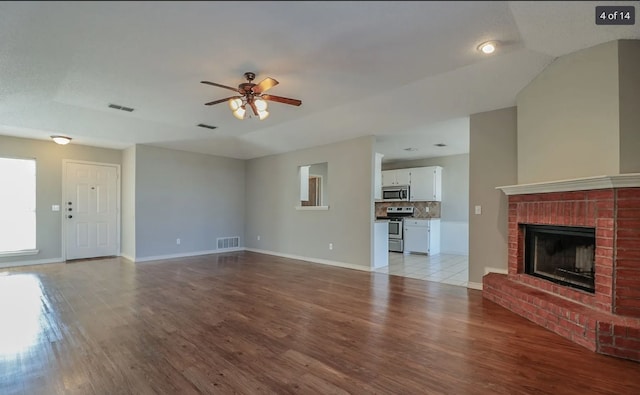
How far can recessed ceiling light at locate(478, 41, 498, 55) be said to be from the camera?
8.89 feet

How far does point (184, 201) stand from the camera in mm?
7016

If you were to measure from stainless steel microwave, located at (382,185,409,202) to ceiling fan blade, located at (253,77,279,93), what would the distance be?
553 cm

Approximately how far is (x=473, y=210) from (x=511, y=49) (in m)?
2.24

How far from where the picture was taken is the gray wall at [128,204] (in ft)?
20.7

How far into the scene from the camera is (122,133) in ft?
18.5

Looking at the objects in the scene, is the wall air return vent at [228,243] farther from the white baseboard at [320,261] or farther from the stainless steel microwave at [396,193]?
the stainless steel microwave at [396,193]

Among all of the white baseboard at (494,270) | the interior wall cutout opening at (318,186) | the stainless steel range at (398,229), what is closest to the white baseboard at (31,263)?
the interior wall cutout opening at (318,186)

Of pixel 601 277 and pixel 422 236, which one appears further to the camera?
pixel 422 236

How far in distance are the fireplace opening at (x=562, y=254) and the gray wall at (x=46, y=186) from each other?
8.38 m

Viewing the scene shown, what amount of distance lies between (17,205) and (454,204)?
9.51m

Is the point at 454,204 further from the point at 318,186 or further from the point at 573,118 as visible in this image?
the point at 573,118

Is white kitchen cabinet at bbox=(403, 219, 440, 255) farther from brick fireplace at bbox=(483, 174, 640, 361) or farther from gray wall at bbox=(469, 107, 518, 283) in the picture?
brick fireplace at bbox=(483, 174, 640, 361)

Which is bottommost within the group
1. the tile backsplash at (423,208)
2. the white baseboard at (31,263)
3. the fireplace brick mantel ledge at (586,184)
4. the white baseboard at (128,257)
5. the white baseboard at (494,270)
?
the white baseboard at (128,257)

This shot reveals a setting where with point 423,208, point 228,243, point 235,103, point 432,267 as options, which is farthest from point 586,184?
point 228,243
